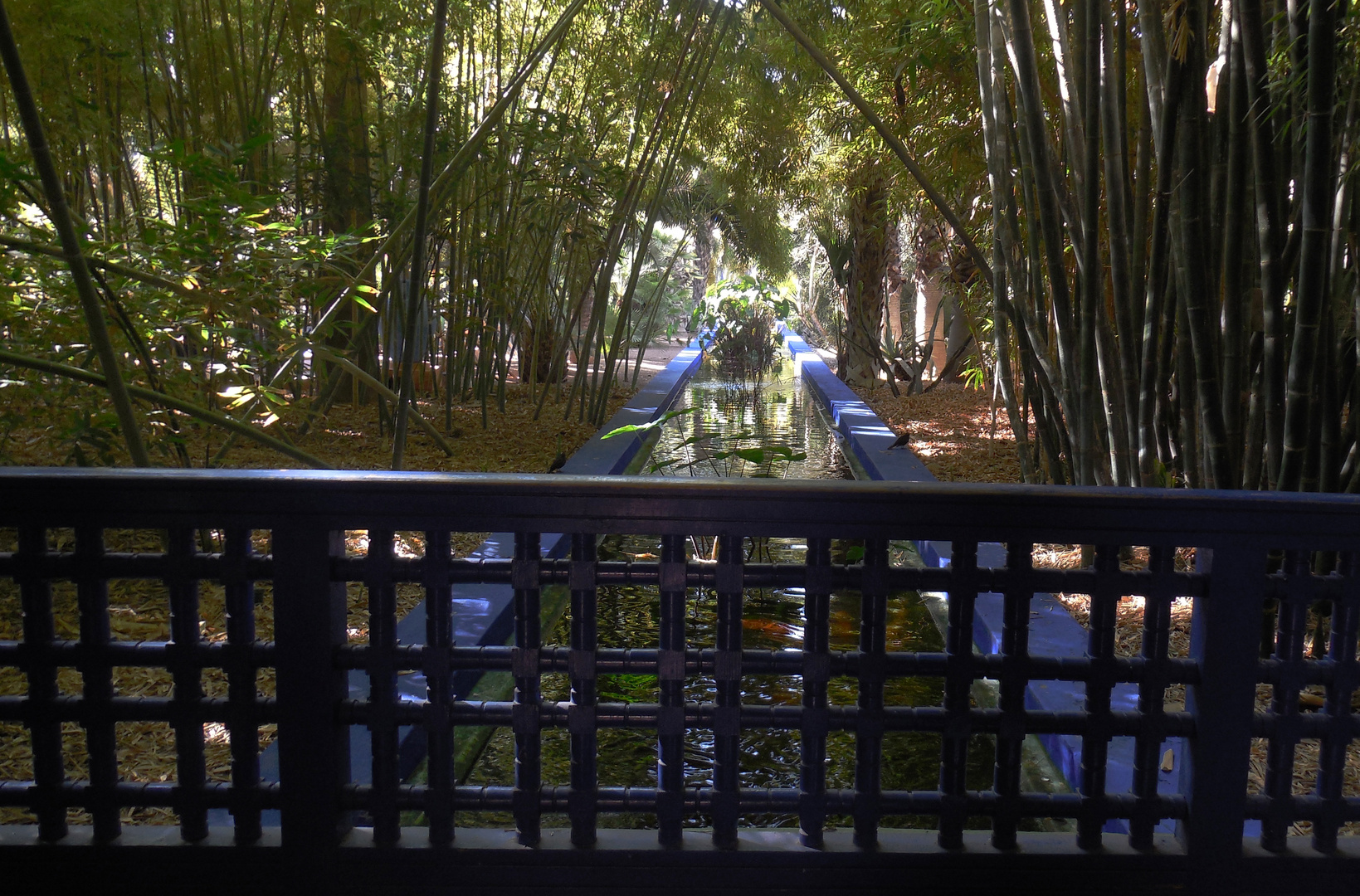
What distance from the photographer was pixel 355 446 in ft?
16.3

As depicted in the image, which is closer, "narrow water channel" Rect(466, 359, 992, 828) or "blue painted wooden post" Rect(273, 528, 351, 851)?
"blue painted wooden post" Rect(273, 528, 351, 851)

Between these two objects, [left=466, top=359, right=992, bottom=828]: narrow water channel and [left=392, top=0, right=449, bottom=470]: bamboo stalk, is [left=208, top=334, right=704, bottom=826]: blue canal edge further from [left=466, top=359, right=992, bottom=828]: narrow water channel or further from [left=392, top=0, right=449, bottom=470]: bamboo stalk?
[left=392, top=0, right=449, bottom=470]: bamboo stalk

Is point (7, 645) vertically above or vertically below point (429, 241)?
below

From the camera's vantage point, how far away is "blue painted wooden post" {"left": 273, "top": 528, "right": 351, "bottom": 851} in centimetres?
124

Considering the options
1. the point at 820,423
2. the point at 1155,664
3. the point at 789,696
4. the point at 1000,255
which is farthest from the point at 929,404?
→ the point at 1155,664

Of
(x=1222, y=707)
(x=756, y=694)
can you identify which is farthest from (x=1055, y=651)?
(x=1222, y=707)

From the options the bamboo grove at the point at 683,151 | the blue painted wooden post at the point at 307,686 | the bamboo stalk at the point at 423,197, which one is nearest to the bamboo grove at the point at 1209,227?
the bamboo grove at the point at 683,151

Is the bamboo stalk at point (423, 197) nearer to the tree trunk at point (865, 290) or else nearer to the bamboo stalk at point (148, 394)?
the bamboo stalk at point (148, 394)

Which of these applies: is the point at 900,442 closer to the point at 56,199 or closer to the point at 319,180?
the point at 319,180

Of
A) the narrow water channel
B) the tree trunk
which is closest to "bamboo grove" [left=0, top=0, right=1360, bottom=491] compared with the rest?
the narrow water channel

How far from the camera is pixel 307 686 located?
49.3 inches

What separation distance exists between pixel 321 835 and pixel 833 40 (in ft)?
18.1

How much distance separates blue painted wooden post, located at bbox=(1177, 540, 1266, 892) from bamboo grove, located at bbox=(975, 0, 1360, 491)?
670mm

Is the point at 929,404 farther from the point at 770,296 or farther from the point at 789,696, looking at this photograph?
the point at 770,296
